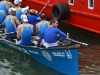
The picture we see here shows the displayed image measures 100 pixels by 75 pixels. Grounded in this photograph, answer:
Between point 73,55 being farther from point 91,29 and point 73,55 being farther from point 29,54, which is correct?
point 91,29

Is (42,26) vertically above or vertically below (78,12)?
above

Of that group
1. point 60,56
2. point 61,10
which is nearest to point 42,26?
point 60,56

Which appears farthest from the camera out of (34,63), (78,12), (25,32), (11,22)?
(78,12)

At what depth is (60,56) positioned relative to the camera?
30.5 ft

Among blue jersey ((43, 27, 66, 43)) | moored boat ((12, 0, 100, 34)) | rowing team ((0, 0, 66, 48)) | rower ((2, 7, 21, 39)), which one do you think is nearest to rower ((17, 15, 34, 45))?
rowing team ((0, 0, 66, 48))

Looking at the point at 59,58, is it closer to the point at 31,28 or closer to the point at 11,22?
the point at 31,28

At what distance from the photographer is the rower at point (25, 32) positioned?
1049 centimetres

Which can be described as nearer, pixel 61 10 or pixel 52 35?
pixel 52 35

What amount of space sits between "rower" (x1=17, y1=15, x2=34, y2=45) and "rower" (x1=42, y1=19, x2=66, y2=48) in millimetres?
931

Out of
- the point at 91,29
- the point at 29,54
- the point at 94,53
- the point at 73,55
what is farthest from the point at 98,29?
the point at 73,55

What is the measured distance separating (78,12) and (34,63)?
400cm

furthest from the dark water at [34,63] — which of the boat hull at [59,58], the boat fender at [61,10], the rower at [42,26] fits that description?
the boat fender at [61,10]

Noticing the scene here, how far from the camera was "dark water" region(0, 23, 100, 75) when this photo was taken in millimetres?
10094

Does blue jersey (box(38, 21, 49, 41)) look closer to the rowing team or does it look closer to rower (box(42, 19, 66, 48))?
the rowing team
